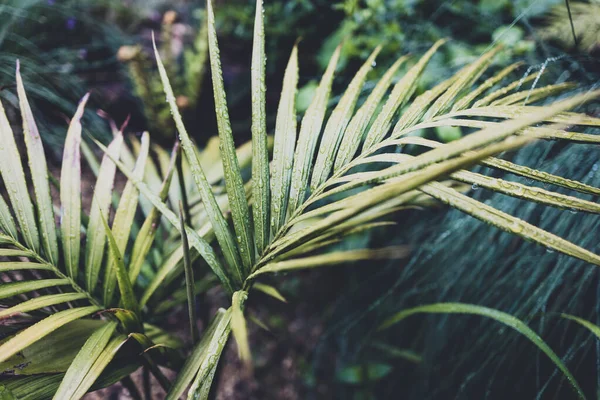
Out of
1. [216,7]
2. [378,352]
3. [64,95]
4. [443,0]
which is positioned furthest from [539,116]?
[216,7]

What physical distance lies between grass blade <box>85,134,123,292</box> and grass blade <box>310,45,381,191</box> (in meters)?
0.42

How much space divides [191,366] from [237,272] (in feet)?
0.56

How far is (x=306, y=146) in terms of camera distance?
0.71m

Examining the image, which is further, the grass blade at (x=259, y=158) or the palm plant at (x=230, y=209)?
the grass blade at (x=259, y=158)

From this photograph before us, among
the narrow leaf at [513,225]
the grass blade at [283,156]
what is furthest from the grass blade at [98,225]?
the narrow leaf at [513,225]

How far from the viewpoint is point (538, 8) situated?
147cm

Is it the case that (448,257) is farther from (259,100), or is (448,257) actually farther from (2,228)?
(2,228)

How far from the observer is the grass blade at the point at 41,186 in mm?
705

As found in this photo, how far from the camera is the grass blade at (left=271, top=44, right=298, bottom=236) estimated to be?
66cm

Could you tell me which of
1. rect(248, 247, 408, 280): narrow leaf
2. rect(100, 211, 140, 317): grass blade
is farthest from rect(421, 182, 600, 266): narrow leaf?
rect(100, 211, 140, 317): grass blade

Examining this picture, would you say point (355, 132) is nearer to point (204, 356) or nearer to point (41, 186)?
point (204, 356)

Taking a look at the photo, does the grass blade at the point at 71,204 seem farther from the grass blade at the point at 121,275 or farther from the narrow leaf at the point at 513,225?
the narrow leaf at the point at 513,225

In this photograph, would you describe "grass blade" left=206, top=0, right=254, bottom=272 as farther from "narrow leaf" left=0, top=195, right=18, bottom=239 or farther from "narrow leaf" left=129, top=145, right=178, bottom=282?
"narrow leaf" left=0, top=195, right=18, bottom=239

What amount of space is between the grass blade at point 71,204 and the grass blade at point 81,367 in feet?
0.53
